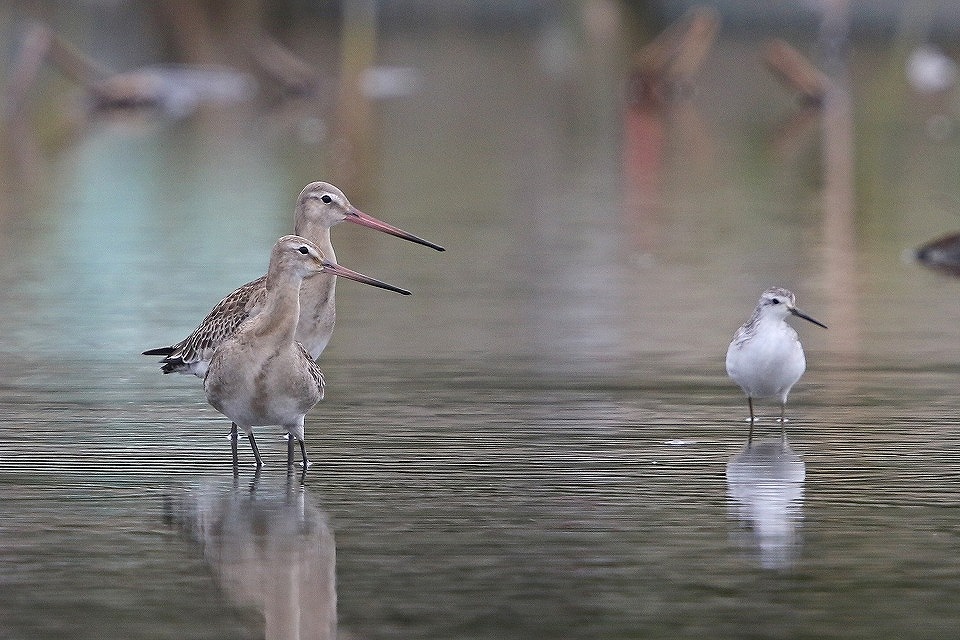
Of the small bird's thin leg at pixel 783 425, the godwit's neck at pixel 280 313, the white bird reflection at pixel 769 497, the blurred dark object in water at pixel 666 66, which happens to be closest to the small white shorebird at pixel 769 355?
the small bird's thin leg at pixel 783 425

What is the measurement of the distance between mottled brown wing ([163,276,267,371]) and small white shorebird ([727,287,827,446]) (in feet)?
7.18

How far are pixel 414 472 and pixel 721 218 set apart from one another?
1218 centimetres

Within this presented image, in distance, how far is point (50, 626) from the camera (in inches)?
269

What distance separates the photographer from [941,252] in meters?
17.5

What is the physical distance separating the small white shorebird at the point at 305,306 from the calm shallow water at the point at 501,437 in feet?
1.10

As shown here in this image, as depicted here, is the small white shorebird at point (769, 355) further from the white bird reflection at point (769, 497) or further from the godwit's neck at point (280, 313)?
the godwit's neck at point (280, 313)

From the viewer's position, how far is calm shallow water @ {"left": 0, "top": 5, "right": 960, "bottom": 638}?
7184 millimetres

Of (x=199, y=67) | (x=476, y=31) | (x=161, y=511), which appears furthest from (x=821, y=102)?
(x=161, y=511)

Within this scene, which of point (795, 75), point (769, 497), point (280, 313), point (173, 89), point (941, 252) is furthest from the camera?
point (173, 89)

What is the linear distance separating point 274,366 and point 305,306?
150 centimetres

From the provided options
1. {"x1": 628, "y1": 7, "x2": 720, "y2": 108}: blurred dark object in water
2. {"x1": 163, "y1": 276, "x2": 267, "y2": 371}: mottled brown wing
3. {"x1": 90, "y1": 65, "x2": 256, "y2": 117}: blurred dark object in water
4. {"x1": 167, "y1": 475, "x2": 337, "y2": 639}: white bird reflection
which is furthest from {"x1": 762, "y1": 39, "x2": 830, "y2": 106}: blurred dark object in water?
{"x1": 167, "y1": 475, "x2": 337, "y2": 639}: white bird reflection

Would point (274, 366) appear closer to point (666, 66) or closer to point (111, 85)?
point (111, 85)

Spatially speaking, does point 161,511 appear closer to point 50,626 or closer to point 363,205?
point 50,626

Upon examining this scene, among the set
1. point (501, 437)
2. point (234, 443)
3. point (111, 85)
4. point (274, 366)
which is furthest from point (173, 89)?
point (274, 366)
